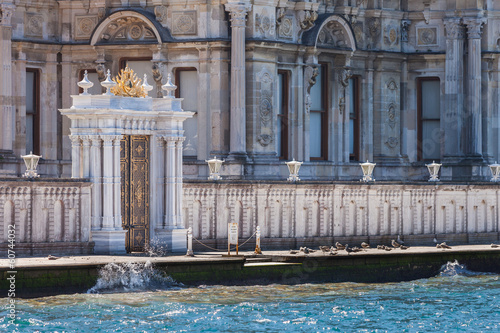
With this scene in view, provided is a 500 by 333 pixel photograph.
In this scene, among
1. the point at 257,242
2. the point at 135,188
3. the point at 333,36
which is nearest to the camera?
the point at 135,188

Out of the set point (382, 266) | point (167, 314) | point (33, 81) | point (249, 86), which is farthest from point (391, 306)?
point (33, 81)

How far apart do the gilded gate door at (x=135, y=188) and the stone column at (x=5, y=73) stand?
832 centimetres

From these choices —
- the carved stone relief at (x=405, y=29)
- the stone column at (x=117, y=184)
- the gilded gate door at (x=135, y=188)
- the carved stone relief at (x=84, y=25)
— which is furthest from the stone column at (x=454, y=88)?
the stone column at (x=117, y=184)

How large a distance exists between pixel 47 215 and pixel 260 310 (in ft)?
17.0

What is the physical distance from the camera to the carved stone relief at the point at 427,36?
133 ft

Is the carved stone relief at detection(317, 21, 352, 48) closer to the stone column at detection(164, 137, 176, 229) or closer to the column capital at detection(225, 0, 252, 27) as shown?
the column capital at detection(225, 0, 252, 27)

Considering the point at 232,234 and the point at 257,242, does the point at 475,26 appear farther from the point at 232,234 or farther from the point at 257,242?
the point at 232,234

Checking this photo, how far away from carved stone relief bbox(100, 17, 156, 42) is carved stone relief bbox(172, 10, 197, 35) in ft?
2.58

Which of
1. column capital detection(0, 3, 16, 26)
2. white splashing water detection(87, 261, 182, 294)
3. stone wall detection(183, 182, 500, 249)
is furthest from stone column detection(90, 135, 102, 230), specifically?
column capital detection(0, 3, 16, 26)

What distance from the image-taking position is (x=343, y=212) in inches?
1252

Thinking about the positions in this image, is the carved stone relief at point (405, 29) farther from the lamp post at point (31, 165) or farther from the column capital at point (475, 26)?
the lamp post at point (31, 165)

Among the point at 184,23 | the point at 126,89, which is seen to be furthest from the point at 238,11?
the point at 126,89

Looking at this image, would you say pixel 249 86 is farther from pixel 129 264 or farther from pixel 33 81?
pixel 129 264

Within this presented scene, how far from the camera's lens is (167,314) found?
24.0 metres
